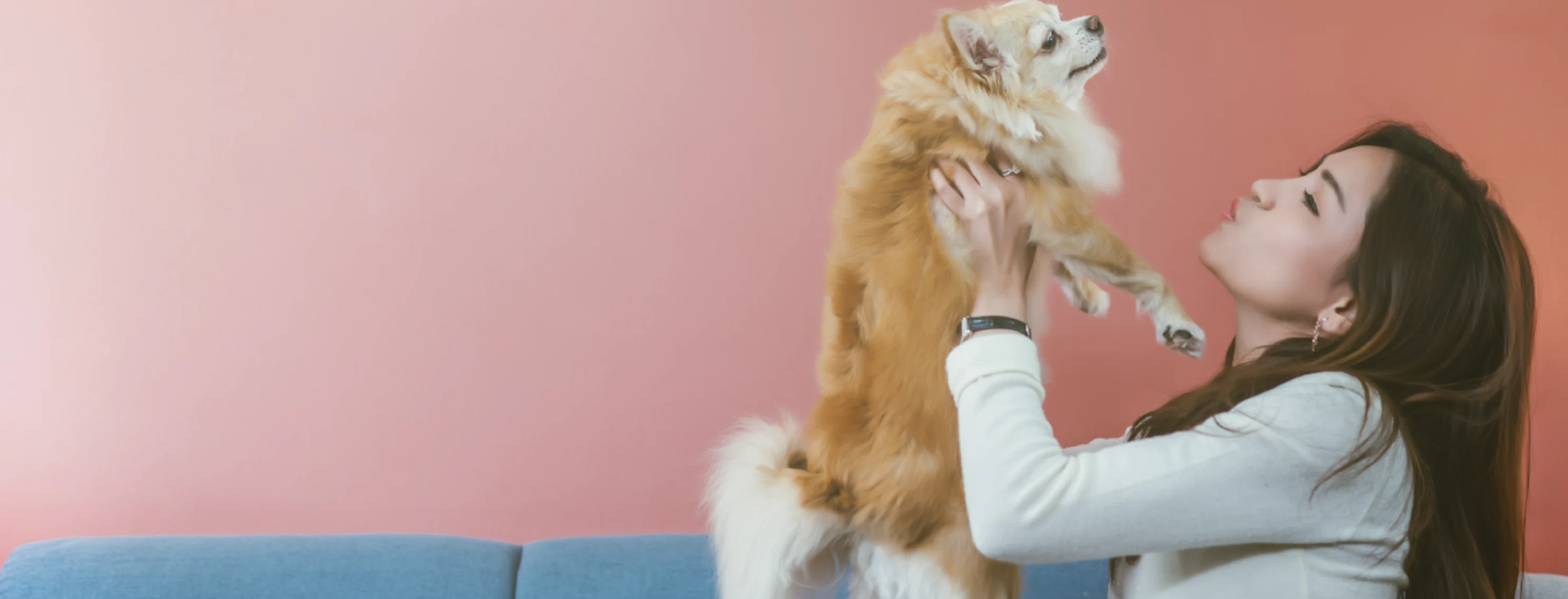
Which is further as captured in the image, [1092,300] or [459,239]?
[459,239]

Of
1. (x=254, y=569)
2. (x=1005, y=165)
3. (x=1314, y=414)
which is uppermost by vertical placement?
(x=1005, y=165)

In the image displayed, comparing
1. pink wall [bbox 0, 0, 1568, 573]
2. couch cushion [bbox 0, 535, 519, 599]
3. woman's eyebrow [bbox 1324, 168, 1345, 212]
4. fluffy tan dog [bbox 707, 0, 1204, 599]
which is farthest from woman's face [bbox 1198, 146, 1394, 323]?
couch cushion [bbox 0, 535, 519, 599]

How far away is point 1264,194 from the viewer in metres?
1.33

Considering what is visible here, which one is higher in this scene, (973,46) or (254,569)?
(973,46)

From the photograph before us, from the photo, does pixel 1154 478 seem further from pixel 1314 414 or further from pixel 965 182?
pixel 965 182

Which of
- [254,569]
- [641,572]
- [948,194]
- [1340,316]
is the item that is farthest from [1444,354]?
[254,569]

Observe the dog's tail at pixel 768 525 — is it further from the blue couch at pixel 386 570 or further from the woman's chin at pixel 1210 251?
the woman's chin at pixel 1210 251

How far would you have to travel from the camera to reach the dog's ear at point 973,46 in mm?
1349

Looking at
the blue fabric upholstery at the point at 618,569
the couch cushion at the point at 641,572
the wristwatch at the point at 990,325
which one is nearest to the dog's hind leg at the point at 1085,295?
the wristwatch at the point at 990,325

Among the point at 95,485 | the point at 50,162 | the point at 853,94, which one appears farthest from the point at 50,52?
the point at 853,94

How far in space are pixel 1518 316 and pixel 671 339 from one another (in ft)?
4.61

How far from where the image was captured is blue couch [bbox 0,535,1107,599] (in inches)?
64.7

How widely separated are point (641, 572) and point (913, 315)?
866mm

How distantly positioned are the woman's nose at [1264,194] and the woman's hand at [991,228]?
0.31 metres
